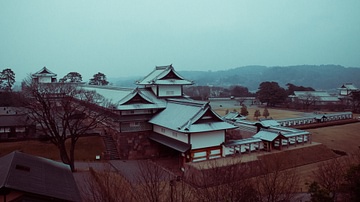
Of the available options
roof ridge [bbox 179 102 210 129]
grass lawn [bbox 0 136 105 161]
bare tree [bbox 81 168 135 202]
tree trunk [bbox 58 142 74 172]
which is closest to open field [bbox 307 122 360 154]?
roof ridge [bbox 179 102 210 129]

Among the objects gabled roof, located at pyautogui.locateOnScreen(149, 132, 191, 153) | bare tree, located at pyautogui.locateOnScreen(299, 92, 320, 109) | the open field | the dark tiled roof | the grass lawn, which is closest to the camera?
gabled roof, located at pyautogui.locateOnScreen(149, 132, 191, 153)

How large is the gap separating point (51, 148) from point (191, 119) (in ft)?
42.7

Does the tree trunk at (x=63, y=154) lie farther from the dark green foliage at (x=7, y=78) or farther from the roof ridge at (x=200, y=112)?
the dark green foliage at (x=7, y=78)

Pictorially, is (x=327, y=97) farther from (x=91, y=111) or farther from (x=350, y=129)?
(x=91, y=111)

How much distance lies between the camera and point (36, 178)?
8.63 m

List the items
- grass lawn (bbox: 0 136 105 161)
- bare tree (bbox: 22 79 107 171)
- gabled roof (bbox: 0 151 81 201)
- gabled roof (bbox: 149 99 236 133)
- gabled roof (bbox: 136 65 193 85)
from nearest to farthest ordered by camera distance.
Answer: gabled roof (bbox: 0 151 81 201) → gabled roof (bbox: 149 99 236 133) → bare tree (bbox: 22 79 107 171) → grass lawn (bbox: 0 136 105 161) → gabled roof (bbox: 136 65 193 85)

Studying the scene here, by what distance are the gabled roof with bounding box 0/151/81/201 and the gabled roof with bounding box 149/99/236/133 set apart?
1017cm

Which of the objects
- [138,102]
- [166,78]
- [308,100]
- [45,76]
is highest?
[45,76]

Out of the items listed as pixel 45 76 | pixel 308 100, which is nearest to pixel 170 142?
pixel 45 76

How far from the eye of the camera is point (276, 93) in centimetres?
6081

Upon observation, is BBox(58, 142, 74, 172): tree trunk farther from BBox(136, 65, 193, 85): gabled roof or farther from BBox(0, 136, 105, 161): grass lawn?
BBox(136, 65, 193, 85): gabled roof

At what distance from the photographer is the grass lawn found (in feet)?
73.9

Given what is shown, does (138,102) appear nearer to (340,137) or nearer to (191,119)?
(191,119)

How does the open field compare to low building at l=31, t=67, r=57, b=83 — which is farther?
low building at l=31, t=67, r=57, b=83
